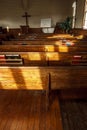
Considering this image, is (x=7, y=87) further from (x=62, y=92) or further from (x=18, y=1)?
(x=18, y=1)

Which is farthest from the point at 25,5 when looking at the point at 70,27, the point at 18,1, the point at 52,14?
the point at 70,27

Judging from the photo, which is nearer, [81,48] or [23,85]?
[23,85]

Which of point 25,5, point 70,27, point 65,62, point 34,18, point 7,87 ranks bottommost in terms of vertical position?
point 7,87

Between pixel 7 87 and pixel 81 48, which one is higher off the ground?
pixel 81 48

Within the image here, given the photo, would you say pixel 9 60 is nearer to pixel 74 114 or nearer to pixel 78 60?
pixel 78 60

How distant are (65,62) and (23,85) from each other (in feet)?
2.32

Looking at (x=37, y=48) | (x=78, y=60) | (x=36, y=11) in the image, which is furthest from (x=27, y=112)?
(x=36, y=11)

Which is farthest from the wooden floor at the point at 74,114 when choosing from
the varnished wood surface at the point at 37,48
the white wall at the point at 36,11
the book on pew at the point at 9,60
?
the white wall at the point at 36,11

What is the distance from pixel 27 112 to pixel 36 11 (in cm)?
853

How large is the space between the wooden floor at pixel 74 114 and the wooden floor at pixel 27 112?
0.70 ft

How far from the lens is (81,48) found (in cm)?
287

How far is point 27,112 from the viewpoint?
4.93 ft

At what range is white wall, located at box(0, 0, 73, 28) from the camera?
890 cm

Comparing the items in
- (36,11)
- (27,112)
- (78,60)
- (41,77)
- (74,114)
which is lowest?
(74,114)
